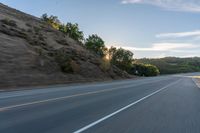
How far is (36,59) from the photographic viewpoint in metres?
54.5

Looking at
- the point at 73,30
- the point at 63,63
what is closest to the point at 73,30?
the point at 73,30

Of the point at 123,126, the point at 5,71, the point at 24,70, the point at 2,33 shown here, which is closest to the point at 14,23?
the point at 2,33

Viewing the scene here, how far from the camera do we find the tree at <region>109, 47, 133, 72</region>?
114 m

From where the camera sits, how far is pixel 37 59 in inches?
2151

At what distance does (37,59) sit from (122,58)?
61378mm

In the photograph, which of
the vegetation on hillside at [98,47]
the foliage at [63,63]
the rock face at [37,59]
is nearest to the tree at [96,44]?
the vegetation on hillside at [98,47]

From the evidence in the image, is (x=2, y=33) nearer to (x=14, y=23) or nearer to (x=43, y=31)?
(x=14, y=23)

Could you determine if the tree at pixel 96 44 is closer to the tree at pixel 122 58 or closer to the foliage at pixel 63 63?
the tree at pixel 122 58

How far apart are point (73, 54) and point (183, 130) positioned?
197 feet

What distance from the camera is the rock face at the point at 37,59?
4484 cm

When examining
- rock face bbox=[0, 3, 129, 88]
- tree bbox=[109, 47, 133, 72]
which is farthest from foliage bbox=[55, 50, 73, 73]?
tree bbox=[109, 47, 133, 72]

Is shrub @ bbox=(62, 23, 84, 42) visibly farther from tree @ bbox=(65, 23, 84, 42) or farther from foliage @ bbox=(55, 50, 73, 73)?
foliage @ bbox=(55, 50, 73, 73)

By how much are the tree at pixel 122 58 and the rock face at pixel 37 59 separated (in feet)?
101

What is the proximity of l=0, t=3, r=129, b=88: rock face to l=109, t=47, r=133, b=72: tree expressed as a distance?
3089 cm
